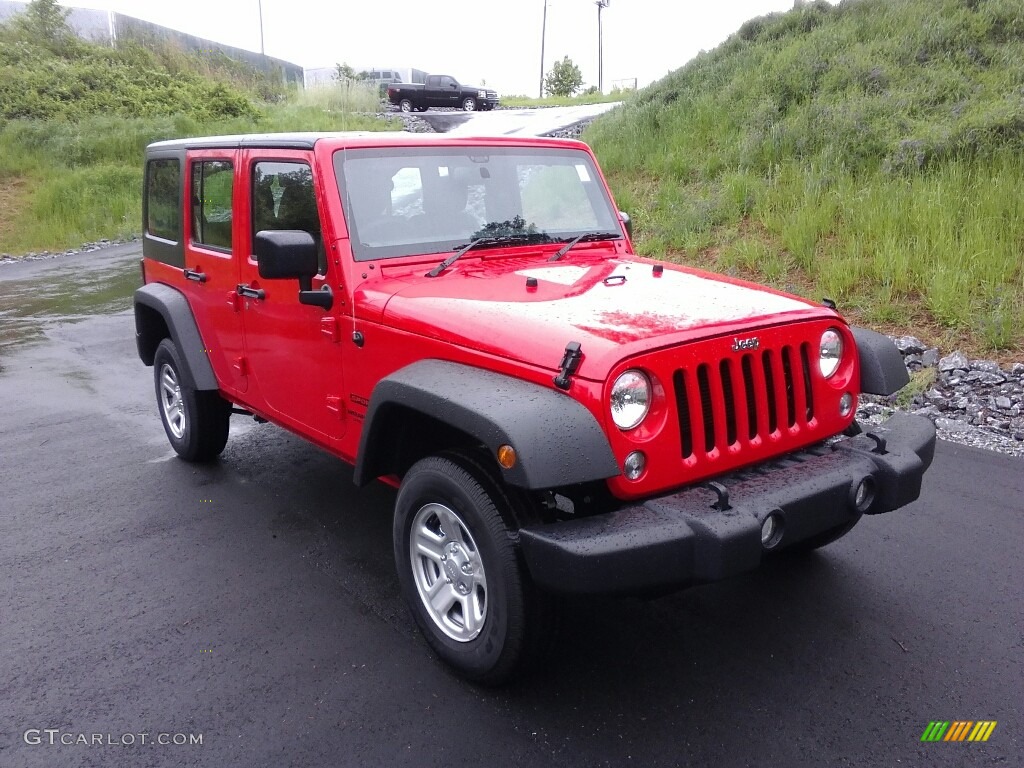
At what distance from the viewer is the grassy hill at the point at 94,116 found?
18469mm

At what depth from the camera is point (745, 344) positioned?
2.91 metres

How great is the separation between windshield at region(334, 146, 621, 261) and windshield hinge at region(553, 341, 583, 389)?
1.29m

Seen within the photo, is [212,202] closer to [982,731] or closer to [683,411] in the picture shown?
[683,411]

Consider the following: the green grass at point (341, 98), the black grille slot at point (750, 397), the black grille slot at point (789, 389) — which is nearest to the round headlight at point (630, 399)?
the black grille slot at point (750, 397)

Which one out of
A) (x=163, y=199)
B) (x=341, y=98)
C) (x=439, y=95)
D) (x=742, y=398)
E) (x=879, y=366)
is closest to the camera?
(x=742, y=398)

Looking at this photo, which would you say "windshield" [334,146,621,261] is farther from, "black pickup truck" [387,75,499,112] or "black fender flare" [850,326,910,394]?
"black pickup truck" [387,75,499,112]

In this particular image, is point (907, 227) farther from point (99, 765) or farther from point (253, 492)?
point (99, 765)

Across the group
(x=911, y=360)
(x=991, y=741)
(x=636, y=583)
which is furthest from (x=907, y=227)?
(x=636, y=583)

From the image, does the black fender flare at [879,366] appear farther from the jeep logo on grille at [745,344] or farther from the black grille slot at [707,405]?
the black grille slot at [707,405]

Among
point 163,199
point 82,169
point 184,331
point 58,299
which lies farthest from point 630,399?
point 82,169

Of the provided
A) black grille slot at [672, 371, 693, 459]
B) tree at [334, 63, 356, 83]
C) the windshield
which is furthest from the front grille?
tree at [334, 63, 356, 83]

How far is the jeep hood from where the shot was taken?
9.16 ft

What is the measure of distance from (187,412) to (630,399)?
343 centimetres

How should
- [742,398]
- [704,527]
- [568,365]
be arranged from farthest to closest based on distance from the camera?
[742,398] < [568,365] < [704,527]
